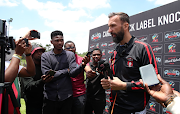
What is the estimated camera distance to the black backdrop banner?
9.64 ft

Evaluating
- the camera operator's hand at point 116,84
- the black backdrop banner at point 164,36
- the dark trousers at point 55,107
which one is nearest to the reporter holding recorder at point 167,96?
the camera operator's hand at point 116,84

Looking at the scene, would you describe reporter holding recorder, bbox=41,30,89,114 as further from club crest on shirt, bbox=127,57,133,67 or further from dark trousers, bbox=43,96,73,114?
club crest on shirt, bbox=127,57,133,67

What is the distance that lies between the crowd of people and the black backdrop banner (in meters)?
1.61

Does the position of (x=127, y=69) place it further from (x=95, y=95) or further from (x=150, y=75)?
(x=95, y=95)

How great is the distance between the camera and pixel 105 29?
521 cm

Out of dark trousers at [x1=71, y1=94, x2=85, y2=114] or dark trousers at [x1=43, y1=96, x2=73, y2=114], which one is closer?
dark trousers at [x1=43, y1=96, x2=73, y2=114]

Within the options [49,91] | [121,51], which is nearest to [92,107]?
[49,91]

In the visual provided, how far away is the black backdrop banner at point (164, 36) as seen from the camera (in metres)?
2.94

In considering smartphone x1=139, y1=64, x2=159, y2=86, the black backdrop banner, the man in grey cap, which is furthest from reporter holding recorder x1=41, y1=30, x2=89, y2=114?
the black backdrop banner

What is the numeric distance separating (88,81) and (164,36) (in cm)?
232

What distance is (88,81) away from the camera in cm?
313

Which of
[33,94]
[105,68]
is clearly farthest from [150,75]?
[33,94]

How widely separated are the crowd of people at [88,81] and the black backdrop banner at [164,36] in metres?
1.61

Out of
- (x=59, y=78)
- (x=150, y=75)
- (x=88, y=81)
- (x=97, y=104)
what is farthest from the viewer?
(x=88, y=81)
